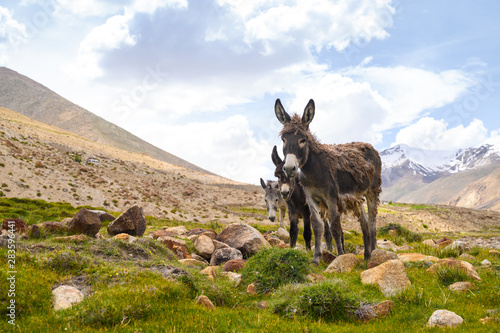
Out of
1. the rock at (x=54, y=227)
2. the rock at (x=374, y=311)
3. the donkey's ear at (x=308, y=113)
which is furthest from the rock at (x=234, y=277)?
the rock at (x=54, y=227)

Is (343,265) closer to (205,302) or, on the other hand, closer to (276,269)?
(276,269)

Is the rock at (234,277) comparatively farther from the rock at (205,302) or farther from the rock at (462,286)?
the rock at (462,286)

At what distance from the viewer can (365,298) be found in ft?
23.7

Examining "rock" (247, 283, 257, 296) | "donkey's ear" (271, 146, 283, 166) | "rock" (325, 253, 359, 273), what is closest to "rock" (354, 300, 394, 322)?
"rock" (247, 283, 257, 296)

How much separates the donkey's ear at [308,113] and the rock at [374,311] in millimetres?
5774

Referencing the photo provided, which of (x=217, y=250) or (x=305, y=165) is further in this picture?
(x=217, y=250)

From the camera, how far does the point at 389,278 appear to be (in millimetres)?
8312

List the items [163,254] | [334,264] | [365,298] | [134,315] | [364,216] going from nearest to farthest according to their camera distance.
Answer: [134,315]
[365,298]
[334,264]
[163,254]
[364,216]

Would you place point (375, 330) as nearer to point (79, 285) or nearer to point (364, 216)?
point (79, 285)

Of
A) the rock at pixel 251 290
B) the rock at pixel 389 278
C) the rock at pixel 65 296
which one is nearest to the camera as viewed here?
the rock at pixel 65 296

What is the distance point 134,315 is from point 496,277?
8.53m

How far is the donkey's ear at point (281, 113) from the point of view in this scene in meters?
11.0

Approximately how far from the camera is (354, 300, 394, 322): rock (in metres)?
6.67

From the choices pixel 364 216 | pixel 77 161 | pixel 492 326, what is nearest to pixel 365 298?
pixel 492 326
